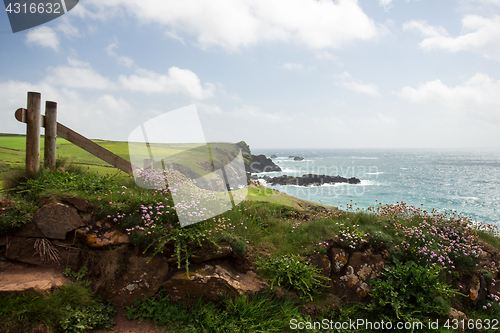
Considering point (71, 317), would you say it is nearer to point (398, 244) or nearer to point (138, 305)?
point (138, 305)

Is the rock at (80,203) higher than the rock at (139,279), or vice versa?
the rock at (80,203)

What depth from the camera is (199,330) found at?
157 inches

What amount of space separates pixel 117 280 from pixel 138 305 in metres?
0.60

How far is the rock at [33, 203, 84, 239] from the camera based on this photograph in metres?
4.58

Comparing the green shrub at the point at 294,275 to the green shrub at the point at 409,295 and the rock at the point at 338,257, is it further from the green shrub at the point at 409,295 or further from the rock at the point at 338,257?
the green shrub at the point at 409,295

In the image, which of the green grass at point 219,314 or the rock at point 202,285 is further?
the rock at point 202,285

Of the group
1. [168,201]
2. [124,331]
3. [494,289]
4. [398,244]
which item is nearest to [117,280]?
[124,331]

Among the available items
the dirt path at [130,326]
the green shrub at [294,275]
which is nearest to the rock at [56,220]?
the dirt path at [130,326]

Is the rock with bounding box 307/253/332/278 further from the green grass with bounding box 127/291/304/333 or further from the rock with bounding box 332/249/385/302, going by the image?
the green grass with bounding box 127/291/304/333

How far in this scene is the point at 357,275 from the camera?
5.14 metres

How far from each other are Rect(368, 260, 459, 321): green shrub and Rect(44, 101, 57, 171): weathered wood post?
827cm

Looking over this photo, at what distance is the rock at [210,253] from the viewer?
15.5 feet

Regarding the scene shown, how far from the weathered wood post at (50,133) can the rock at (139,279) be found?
159 inches

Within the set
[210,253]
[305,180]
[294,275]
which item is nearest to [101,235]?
[210,253]
